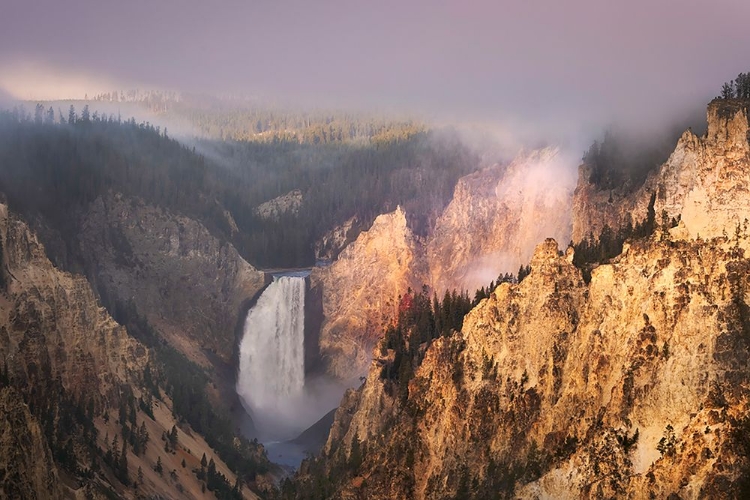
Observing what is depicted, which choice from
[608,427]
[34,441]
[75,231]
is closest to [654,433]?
[608,427]

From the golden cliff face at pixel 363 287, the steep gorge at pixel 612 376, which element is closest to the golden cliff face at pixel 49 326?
the steep gorge at pixel 612 376

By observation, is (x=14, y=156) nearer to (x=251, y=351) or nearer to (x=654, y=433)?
(x=251, y=351)

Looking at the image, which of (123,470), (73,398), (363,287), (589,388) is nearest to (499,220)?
(363,287)

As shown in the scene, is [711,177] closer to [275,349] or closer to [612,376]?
[612,376]

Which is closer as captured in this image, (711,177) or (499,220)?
(711,177)

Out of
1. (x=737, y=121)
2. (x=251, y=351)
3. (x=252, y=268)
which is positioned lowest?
(x=251, y=351)
